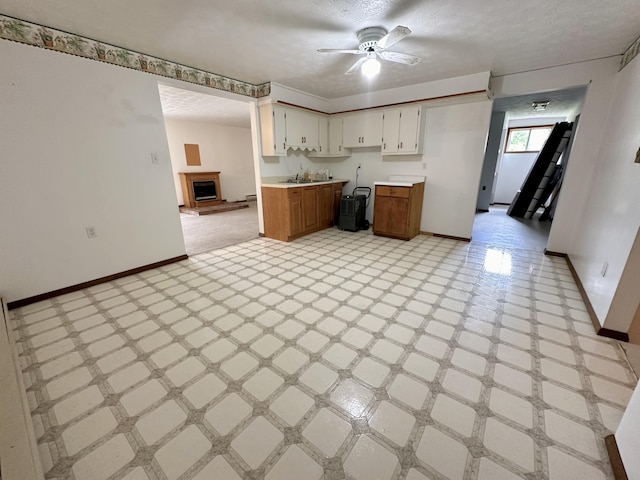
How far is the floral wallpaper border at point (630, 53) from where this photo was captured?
8.15ft

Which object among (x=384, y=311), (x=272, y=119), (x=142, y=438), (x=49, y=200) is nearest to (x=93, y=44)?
(x=49, y=200)

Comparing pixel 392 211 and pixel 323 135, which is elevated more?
pixel 323 135

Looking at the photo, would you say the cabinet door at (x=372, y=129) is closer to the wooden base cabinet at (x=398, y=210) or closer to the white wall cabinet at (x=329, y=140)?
the white wall cabinet at (x=329, y=140)

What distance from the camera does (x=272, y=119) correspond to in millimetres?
4039

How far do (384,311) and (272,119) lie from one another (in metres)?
3.31

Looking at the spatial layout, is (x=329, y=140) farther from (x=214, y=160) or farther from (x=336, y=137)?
(x=214, y=160)

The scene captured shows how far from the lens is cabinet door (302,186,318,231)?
448 centimetres

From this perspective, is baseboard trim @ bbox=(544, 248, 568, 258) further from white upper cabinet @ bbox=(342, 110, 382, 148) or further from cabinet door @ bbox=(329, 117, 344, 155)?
cabinet door @ bbox=(329, 117, 344, 155)

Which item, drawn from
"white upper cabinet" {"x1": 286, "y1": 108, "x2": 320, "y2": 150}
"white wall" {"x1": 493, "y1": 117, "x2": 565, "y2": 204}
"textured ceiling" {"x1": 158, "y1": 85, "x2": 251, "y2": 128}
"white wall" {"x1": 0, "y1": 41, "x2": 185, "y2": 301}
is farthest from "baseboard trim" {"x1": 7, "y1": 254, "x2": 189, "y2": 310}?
"white wall" {"x1": 493, "y1": 117, "x2": 565, "y2": 204}

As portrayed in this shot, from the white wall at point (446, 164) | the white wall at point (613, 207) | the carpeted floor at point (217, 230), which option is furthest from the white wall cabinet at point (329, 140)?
the white wall at point (613, 207)

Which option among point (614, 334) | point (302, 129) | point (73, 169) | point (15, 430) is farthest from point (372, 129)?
point (15, 430)

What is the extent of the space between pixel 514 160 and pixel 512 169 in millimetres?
266

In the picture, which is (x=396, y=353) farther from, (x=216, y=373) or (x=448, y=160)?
(x=448, y=160)

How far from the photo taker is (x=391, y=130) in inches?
174
